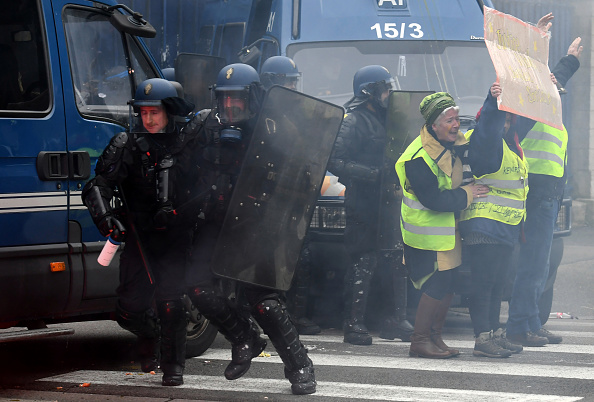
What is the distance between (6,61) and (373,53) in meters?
3.37

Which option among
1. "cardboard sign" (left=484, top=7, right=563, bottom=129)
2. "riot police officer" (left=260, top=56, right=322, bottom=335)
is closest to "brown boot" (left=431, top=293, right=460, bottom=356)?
"riot police officer" (left=260, top=56, right=322, bottom=335)

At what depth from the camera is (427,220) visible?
6.52m

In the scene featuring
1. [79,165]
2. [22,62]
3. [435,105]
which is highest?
[22,62]

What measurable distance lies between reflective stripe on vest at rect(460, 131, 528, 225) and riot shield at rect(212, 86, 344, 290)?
59.0 inches

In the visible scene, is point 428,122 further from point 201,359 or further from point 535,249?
point 201,359

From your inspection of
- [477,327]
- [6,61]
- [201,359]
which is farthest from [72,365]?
[477,327]

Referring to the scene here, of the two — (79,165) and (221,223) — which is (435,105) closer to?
(221,223)

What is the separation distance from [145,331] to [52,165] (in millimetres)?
1107

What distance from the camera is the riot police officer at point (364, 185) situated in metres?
7.22

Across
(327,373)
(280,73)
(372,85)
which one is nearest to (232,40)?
(280,73)

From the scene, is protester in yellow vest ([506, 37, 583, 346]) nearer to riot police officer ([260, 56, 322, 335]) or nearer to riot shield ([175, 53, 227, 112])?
riot police officer ([260, 56, 322, 335])

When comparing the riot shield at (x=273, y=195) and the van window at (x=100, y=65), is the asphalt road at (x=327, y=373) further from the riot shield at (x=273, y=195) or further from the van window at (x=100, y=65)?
the van window at (x=100, y=65)

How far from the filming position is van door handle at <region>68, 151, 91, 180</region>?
588 cm

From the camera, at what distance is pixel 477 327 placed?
6.66 meters
